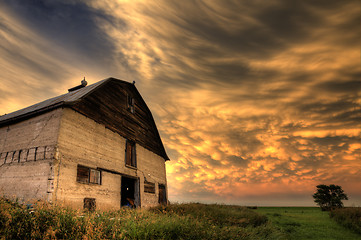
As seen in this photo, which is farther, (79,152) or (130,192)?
(130,192)

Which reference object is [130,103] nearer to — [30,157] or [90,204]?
A: [30,157]

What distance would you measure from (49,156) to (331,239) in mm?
16436

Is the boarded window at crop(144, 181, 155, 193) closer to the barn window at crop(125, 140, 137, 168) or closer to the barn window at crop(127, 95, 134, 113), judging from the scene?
the barn window at crop(125, 140, 137, 168)

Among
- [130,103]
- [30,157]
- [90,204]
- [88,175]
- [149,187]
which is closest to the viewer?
[30,157]

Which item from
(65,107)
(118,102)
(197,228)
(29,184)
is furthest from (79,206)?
(118,102)

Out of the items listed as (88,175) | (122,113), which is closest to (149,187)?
(122,113)

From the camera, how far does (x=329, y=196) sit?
45969 mm

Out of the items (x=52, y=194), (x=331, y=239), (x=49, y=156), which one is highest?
(x=49, y=156)

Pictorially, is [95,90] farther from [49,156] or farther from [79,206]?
[79,206]

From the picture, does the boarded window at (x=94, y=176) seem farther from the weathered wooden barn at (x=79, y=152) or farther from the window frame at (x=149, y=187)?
the window frame at (x=149, y=187)

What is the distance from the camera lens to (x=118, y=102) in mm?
16875

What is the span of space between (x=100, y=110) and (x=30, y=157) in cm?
495

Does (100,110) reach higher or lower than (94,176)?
higher

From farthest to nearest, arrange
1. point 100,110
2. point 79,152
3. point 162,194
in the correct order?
point 162,194 < point 100,110 < point 79,152
